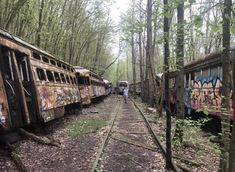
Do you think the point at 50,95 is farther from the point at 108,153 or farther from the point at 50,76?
the point at 108,153

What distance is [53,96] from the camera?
1459 cm

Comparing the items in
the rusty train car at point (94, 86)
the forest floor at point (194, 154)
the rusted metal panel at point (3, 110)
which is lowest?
the forest floor at point (194, 154)

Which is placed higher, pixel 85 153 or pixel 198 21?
pixel 198 21

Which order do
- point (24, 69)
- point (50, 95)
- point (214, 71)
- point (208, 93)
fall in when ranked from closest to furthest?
point (24, 69), point (50, 95), point (214, 71), point (208, 93)

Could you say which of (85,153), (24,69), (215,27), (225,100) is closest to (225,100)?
(225,100)

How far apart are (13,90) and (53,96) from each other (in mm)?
4702


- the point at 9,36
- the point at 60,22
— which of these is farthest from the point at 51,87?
the point at 60,22

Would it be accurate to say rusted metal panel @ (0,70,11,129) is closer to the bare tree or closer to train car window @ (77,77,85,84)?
the bare tree

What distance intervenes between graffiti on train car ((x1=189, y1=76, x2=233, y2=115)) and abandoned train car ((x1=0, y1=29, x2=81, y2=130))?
512cm

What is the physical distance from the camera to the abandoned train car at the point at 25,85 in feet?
31.1

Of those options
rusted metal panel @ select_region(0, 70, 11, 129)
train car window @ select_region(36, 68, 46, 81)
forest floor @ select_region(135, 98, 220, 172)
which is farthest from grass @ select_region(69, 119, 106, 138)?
rusted metal panel @ select_region(0, 70, 11, 129)

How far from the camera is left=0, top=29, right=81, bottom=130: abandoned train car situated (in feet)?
31.1

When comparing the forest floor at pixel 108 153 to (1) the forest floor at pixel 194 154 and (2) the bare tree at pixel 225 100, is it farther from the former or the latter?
(2) the bare tree at pixel 225 100

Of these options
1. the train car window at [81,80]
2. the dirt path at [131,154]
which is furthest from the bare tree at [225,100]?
the train car window at [81,80]
